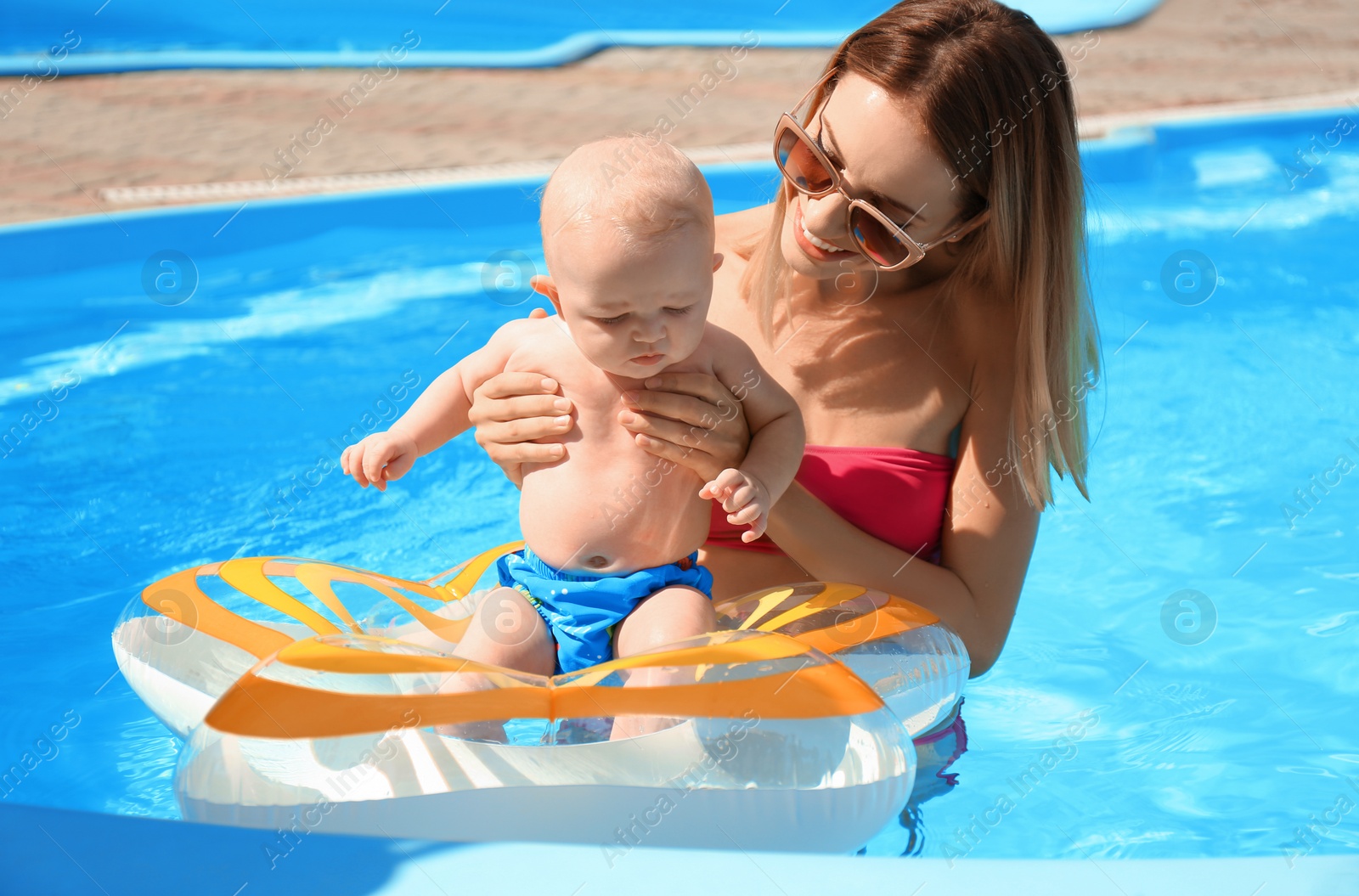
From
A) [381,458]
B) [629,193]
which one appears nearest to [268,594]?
[381,458]

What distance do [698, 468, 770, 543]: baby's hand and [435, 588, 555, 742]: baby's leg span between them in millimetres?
391

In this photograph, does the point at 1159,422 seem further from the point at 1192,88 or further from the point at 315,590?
the point at 1192,88

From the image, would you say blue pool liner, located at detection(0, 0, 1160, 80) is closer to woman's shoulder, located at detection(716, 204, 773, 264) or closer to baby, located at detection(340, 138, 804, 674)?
woman's shoulder, located at detection(716, 204, 773, 264)

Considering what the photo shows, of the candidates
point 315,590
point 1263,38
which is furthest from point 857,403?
point 1263,38

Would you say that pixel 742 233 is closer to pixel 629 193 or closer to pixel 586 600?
pixel 629 193

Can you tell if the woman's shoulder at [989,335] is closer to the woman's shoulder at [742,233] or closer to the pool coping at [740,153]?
the woman's shoulder at [742,233]

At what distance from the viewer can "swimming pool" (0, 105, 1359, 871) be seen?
3029 millimetres

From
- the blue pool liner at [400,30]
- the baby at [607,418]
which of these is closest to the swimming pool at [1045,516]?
the baby at [607,418]

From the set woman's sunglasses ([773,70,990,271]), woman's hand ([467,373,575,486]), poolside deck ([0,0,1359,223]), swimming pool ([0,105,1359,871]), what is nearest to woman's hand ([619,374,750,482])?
woman's hand ([467,373,575,486])

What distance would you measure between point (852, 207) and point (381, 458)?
94cm

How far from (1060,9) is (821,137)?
13.1 metres

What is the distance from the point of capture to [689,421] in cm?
193

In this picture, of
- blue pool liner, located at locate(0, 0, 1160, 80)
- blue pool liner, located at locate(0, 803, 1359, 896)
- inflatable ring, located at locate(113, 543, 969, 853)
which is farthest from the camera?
blue pool liner, located at locate(0, 0, 1160, 80)

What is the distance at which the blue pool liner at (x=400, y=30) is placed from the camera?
10.9 m
